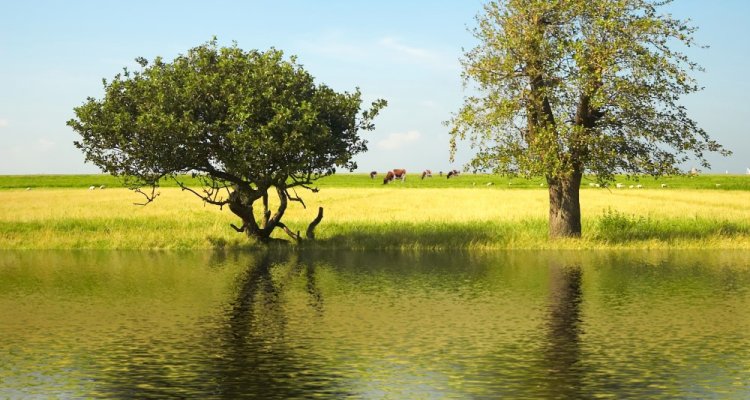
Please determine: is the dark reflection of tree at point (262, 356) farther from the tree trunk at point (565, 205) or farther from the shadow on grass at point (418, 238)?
the tree trunk at point (565, 205)

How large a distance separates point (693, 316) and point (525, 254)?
56.5 ft

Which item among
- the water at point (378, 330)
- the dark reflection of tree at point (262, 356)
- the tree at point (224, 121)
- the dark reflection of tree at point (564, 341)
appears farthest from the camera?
the tree at point (224, 121)

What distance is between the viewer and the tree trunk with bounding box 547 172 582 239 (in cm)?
4131

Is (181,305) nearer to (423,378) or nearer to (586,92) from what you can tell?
(423,378)

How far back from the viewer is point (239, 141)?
37375 millimetres

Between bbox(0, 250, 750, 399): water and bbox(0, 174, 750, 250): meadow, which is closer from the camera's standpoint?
bbox(0, 250, 750, 399): water

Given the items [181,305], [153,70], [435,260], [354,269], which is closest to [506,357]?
[181,305]

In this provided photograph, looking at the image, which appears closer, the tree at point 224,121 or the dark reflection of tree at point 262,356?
the dark reflection of tree at point 262,356

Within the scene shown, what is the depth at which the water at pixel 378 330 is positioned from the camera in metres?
13.8

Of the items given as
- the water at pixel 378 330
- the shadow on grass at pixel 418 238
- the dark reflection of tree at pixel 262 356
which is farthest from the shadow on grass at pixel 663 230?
the dark reflection of tree at pixel 262 356

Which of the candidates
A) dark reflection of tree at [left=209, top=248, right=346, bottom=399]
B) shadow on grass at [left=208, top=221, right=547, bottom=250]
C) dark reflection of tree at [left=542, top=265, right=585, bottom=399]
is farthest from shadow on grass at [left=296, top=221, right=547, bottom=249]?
dark reflection of tree at [left=209, top=248, right=346, bottom=399]

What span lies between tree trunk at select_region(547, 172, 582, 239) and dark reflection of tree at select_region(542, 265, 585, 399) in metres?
12.3

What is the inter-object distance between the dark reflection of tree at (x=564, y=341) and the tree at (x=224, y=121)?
14063 mm

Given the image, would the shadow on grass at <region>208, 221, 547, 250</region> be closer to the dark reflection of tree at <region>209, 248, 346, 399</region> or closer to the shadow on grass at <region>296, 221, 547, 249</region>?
the shadow on grass at <region>296, 221, 547, 249</region>
